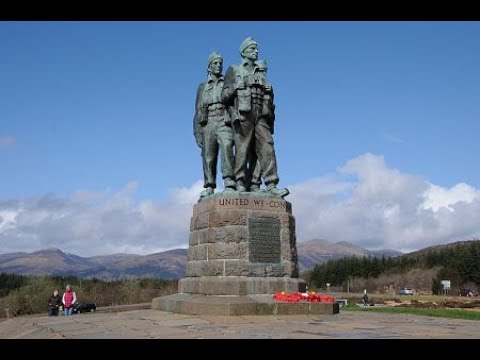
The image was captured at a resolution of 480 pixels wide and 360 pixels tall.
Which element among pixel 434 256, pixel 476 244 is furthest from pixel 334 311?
pixel 434 256

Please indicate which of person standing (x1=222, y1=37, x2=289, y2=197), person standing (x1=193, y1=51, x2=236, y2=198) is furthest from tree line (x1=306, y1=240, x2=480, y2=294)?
person standing (x1=222, y1=37, x2=289, y2=197)

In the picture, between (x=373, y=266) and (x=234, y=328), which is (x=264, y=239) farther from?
(x=373, y=266)

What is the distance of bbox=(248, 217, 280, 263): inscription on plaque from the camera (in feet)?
35.2

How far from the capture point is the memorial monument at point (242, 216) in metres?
10.3

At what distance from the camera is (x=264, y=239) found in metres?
10.9

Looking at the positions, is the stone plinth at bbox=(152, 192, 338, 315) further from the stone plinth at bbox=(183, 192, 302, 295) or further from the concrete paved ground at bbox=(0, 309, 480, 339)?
→ the concrete paved ground at bbox=(0, 309, 480, 339)

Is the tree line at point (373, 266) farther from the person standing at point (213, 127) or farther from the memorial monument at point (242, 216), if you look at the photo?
the memorial monument at point (242, 216)

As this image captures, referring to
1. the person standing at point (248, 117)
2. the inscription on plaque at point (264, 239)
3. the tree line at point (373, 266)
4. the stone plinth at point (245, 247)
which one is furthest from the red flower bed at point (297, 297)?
the tree line at point (373, 266)

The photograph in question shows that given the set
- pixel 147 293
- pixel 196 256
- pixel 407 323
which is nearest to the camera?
pixel 407 323

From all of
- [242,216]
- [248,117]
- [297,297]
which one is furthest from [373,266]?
[297,297]

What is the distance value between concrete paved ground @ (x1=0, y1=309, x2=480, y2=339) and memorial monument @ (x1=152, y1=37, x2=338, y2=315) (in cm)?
81
